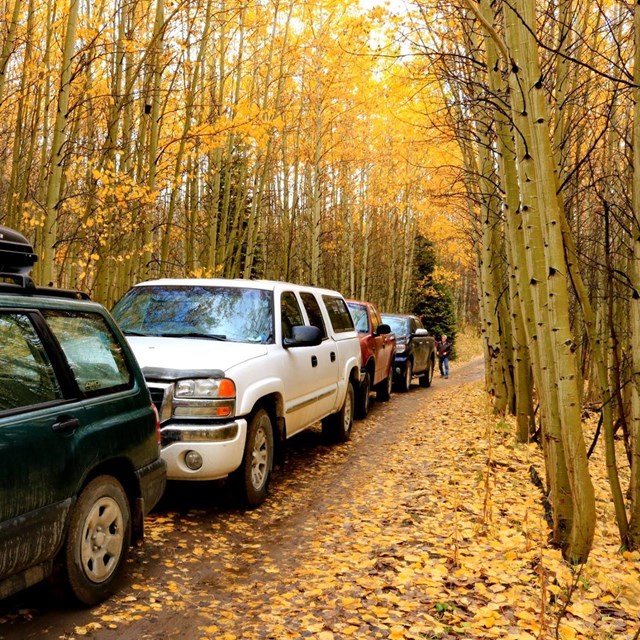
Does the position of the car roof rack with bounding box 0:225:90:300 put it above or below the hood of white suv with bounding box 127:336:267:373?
→ above

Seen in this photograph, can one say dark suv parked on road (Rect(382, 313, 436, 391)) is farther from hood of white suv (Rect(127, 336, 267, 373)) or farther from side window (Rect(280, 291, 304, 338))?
hood of white suv (Rect(127, 336, 267, 373))

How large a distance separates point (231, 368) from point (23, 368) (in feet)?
6.97

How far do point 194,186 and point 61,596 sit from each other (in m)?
14.3

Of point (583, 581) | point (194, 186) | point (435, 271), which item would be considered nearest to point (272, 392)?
point (583, 581)

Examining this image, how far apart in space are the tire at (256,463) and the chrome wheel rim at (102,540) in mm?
1636

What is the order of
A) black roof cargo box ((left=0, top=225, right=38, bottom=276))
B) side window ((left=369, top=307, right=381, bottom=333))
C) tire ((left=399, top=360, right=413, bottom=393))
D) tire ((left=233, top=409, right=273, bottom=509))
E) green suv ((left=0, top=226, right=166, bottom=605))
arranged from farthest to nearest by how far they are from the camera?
tire ((left=399, top=360, right=413, bottom=393)) → side window ((left=369, top=307, right=381, bottom=333)) → tire ((left=233, top=409, right=273, bottom=509)) → black roof cargo box ((left=0, top=225, right=38, bottom=276)) → green suv ((left=0, top=226, right=166, bottom=605))

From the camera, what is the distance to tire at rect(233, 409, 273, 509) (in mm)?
5098

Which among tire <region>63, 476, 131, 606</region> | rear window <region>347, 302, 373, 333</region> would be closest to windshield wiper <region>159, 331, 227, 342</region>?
tire <region>63, 476, 131, 606</region>

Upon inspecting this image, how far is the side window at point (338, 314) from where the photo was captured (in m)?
8.36

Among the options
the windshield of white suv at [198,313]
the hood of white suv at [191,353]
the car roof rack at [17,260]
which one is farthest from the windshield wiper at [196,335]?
the car roof rack at [17,260]

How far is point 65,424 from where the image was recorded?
3.03 m

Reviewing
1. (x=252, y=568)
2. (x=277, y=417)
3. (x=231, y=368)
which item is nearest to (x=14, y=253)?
(x=231, y=368)

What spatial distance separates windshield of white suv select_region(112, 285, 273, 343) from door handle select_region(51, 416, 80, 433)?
2.61 m

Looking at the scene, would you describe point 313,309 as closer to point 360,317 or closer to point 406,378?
point 360,317
